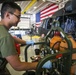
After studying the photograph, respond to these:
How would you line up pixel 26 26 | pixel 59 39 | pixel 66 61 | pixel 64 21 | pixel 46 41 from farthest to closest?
pixel 26 26 < pixel 64 21 < pixel 46 41 < pixel 59 39 < pixel 66 61

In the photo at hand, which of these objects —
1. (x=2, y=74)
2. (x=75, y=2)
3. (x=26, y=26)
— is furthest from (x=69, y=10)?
(x=26, y=26)

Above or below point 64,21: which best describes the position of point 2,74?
below

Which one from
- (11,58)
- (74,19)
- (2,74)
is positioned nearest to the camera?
(11,58)

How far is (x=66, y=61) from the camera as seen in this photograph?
1.61 m

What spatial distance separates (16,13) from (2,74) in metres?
1.02

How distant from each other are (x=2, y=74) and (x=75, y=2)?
2704mm

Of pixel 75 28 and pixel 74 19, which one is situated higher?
pixel 74 19

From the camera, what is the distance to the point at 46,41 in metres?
2.50

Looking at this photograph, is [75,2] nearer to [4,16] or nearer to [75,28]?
[75,28]

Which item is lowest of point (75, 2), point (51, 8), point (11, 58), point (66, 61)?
point (66, 61)

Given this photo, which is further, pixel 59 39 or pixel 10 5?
pixel 59 39

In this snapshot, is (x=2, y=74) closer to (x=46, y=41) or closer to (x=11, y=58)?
(x=11, y=58)

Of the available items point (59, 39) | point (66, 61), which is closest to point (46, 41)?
point (59, 39)

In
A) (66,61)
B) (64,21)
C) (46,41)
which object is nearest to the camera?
(66,61)
